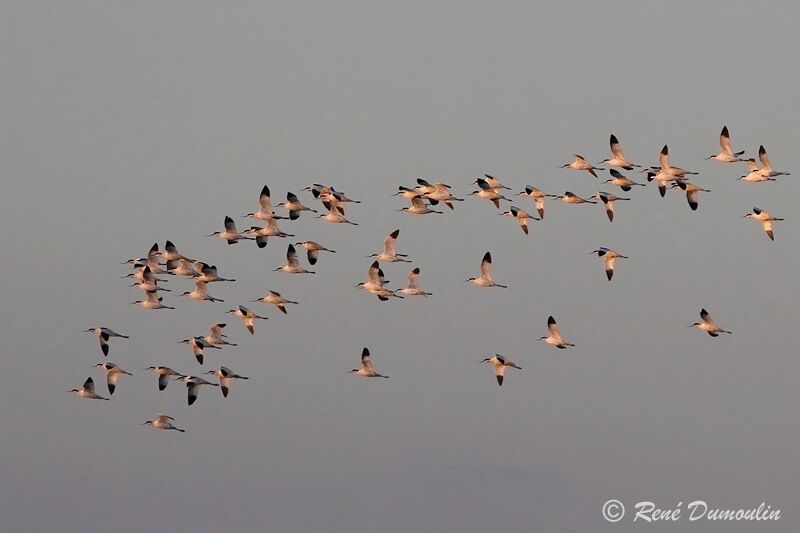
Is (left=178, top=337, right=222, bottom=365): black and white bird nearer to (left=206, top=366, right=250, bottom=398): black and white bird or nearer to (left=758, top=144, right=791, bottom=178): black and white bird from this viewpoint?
(left=206, top=366, right=250, bottom=398): black and white bird

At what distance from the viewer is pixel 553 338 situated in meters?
70.9

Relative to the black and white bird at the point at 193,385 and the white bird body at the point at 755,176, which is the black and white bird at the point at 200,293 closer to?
the black and white bird at the point at 193,385

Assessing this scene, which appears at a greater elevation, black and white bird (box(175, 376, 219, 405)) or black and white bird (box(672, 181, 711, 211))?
black and white bird (box(672, 181, 711, 211))

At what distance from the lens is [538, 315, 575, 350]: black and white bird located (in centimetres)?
7038

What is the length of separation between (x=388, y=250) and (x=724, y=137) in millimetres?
12541

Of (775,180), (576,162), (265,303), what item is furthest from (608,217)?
(265,303)

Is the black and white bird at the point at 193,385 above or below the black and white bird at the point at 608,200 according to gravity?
below

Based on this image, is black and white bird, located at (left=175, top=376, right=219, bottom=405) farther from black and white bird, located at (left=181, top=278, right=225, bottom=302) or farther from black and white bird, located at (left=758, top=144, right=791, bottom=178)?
black and white bird, located at (left=758, top=144, right=791, bottom=178)

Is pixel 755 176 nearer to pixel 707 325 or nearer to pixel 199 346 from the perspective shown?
pixel 707 325

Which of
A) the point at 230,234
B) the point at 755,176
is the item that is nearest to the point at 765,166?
the point at 755,176

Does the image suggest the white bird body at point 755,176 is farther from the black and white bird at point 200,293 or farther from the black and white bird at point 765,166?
the black and white bird at point 200,293

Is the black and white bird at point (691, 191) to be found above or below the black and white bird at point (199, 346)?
above

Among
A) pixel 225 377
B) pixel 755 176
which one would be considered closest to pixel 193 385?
pixel 225 377

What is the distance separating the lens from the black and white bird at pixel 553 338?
2771 inches
